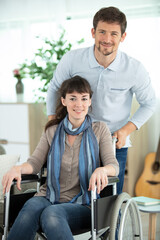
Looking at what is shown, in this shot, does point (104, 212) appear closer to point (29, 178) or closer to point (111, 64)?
point (29, 178)

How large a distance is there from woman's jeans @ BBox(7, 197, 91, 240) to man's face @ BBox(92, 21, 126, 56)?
2.71 ft

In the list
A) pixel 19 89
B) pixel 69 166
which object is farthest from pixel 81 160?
pixel 19 89

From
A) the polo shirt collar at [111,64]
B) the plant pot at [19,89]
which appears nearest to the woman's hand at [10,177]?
the polo shirt collar at [111,64]

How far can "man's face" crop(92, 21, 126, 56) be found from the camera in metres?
2.07

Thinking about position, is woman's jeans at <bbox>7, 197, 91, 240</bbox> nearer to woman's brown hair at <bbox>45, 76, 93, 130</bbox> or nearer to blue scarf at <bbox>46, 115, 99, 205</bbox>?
blue scarf at <bbox>46, 115, 99, 205</bbox>

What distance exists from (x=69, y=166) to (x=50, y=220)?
1.12ft

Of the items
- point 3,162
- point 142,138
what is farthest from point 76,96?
point 142,138

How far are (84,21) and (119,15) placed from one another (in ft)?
8.15

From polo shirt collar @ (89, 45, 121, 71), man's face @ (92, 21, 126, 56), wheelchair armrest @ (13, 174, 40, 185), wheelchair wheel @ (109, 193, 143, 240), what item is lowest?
wheelchair wheel @ (109, 193, 143, 240)

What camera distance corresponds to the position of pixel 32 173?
2.08m

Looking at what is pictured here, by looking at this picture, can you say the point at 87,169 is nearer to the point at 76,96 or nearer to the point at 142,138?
the point at 76,96

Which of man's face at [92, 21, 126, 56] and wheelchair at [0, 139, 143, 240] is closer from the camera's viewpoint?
wheelchair at [0, 139, 143, 240]

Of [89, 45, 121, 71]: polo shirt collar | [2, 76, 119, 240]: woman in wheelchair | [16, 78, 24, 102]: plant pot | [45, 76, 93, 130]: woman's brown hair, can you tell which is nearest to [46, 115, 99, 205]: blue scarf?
[2, 76, 119, 240]: woman in wheelchair

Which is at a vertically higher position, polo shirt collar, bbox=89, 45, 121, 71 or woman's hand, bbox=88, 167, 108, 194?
polo shirt collar, bbox=89, 45, 121, 71
